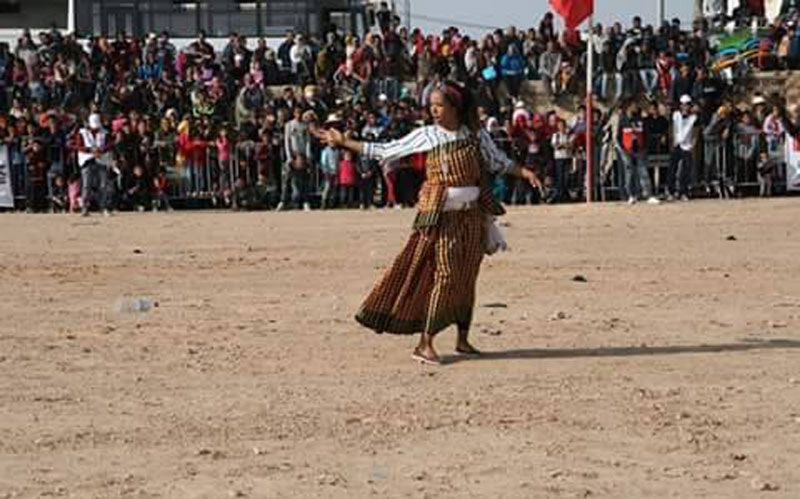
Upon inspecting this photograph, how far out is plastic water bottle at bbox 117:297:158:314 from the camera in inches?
550

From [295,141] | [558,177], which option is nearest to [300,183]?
[295,141]

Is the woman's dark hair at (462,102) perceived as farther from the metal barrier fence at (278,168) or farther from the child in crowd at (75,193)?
the child in crowd at (75,193)

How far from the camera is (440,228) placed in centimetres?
1112

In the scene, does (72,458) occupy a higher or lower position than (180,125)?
lower

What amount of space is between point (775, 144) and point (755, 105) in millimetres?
1781

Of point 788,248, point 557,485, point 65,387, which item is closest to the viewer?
point 557,485

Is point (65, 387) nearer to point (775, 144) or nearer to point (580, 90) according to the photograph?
point (775, 144)

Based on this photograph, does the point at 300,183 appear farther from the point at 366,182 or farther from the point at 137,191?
the point at 137,191

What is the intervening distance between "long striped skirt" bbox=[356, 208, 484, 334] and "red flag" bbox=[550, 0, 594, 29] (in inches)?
625

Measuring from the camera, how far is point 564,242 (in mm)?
20125

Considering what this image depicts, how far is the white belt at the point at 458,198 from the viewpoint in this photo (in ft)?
36.5

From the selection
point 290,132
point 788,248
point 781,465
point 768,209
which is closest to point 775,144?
point 768,209

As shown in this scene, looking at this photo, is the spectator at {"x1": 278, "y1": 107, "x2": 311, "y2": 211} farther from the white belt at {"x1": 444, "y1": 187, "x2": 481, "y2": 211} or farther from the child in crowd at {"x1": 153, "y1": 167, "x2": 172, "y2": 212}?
the white belt at {"x1": 444, "y1": 187, "x2": 481, "y2": 211}

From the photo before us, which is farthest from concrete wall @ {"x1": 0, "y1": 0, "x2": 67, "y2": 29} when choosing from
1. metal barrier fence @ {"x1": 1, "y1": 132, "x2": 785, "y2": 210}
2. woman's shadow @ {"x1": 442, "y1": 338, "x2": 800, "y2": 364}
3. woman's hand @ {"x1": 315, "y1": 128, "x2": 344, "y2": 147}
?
woman's shadow @ {"x1": 442, "y1": 338, "x2": 800, "y2": 364}
